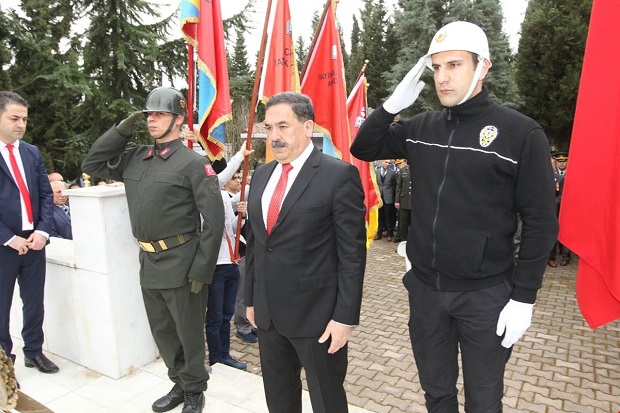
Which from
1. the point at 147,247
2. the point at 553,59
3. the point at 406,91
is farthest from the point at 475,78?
the point at 553,59

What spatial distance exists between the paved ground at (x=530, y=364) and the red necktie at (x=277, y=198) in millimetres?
2326

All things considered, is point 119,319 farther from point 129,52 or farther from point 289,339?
point 129,52

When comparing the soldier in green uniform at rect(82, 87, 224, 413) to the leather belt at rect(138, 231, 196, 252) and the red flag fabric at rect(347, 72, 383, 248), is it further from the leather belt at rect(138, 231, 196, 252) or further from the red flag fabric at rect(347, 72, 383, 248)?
the red flag fabric at rect(347, 72, 383, 248)

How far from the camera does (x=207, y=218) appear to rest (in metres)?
3.03

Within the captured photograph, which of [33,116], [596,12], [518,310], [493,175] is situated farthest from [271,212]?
[33,116]

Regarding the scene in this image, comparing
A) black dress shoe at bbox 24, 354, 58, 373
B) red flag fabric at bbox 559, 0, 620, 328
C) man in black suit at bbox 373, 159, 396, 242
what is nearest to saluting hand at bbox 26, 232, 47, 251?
black dress shoe at bbox 24, 354, 58, 373

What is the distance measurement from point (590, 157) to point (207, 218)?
225cm

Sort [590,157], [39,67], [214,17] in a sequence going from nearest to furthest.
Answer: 1. [590,157]
2. [214,17]
3. [39,67]

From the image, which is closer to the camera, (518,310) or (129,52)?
(518,310)

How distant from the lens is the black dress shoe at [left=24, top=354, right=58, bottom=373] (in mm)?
3820

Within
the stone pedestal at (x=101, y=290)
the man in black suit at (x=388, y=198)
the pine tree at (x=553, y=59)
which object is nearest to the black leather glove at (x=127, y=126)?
the stone pedestal at (x=101, y=290)

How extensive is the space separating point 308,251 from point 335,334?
0.46m

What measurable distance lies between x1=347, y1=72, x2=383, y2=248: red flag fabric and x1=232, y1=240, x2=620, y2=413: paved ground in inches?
51.0

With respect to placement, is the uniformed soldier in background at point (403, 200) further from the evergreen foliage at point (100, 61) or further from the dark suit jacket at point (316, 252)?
the dark suit jacket at point (316, 252)
